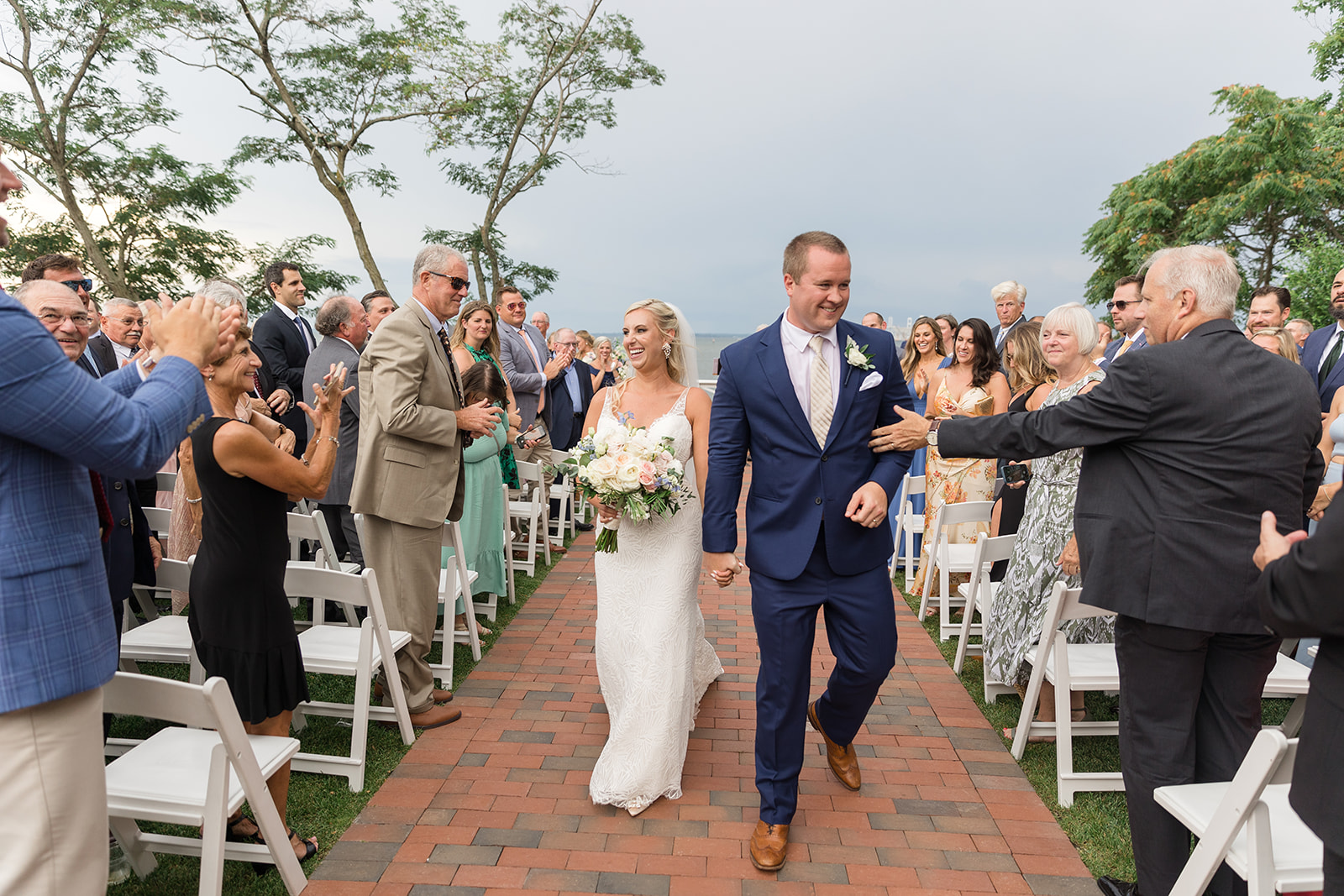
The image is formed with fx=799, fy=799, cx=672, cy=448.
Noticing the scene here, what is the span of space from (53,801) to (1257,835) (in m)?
3.08

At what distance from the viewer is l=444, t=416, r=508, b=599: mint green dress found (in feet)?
20.2

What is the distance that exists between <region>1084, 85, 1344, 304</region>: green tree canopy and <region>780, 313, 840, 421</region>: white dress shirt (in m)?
27.4

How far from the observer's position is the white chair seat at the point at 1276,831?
7.25ft

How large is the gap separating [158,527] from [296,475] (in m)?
2.95

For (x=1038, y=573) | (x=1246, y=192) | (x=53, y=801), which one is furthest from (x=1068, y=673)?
(x=1246, y=192)

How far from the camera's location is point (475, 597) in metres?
6.83

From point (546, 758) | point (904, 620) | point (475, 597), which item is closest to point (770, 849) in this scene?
point (546, 758)

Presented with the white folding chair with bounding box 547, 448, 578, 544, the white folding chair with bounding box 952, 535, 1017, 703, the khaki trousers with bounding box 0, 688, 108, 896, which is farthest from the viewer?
the white folding chair with bounding box 547, 448, 578, 544

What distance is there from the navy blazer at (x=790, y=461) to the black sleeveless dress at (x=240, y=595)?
1.78 metres

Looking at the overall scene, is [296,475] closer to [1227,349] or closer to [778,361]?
[778,361]

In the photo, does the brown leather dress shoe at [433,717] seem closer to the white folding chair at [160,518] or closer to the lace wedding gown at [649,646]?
the lace wedding gown at [649,646]

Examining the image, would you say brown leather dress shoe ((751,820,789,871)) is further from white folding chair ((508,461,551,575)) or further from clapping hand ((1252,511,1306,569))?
white folding chair ((508,461,551,575))

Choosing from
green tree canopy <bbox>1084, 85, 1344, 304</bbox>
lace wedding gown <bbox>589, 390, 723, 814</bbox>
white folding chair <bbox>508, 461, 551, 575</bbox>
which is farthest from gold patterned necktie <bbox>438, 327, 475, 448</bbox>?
green tree canopy <bbox>1084, 85, 1344, 304</bbox>

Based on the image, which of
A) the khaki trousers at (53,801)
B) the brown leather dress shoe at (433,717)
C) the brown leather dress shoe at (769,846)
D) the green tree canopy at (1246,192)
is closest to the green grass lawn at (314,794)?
the brown leather dress shoe at (433,717)
